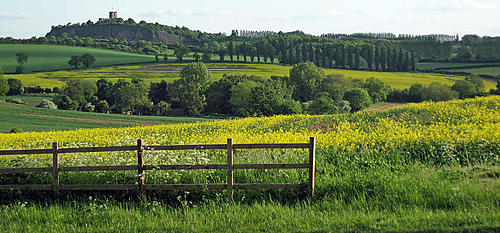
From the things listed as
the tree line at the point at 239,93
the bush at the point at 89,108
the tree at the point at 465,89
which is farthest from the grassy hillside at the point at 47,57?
the tree at the point at 465,89

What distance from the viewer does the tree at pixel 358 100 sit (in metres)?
93.1

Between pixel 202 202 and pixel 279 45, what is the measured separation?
174 m

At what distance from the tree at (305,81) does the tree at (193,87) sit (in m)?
20.0

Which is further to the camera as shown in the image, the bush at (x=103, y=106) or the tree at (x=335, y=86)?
the tree at (x=335, y=86)

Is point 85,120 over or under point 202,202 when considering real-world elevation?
under

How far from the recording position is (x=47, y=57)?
161m

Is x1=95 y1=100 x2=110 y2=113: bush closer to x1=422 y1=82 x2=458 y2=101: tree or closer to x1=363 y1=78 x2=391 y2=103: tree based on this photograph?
x1=363 y1=78 x2=391 y2=103: tree

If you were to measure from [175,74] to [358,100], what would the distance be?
5926 centimetres

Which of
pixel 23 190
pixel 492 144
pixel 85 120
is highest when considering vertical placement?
pixel 492 144

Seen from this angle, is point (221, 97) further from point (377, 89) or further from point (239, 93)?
point (377, 89)

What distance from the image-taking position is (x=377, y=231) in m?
8.32

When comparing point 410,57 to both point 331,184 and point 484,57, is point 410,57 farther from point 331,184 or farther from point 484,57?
point 331,184

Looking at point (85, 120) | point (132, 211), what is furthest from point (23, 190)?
point (85, 120)

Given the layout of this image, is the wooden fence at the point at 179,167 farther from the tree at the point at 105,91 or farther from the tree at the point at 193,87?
the tree at the point at 105,91
